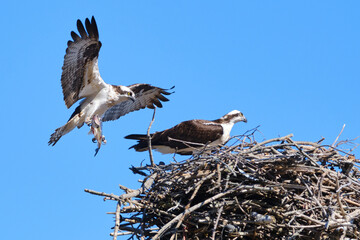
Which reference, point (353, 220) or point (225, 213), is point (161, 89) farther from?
point (353, 220)

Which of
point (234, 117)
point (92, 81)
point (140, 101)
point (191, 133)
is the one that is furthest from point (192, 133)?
point (140, 101)

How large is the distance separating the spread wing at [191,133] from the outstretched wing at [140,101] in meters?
2.26

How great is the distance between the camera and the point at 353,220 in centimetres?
544

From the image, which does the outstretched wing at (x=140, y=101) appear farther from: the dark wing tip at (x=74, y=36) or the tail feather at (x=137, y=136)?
the tail feather at (x=137, y=136)

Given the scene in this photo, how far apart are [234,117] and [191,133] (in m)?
0.81

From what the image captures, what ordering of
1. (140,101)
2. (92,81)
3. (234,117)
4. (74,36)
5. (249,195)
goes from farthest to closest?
(140,101), (92,81), (74,36), (234,117), (249,195)

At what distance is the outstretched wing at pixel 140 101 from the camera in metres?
10.7

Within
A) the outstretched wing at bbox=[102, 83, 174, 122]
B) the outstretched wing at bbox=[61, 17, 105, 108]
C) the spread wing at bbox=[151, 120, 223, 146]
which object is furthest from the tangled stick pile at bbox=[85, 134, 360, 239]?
the outstretched wing at bbox=[102, 83, 174, 122]

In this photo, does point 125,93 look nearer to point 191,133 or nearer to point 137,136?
point 137,136

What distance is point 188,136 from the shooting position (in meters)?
8.39

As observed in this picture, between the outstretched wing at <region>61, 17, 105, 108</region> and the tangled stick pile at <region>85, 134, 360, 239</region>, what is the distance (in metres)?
3.78

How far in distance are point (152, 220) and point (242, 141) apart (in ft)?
4.52

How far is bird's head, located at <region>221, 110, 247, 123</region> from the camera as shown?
8.69 m

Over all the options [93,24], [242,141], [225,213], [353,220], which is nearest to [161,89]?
[93,24]
